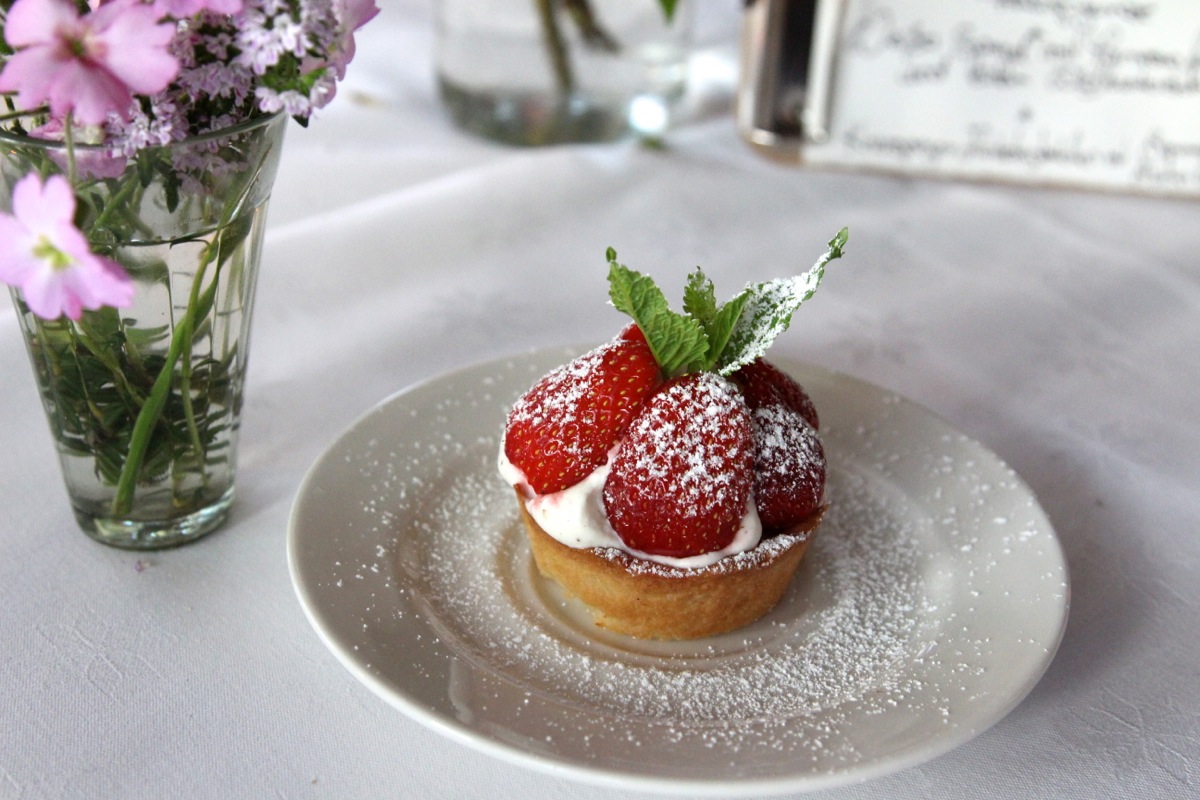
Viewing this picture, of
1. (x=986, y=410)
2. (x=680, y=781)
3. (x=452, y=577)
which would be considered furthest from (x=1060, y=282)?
(x=680, y=781)

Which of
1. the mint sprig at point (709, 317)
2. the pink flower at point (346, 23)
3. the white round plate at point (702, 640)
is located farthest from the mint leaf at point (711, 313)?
the pink flower at point (346, 23)

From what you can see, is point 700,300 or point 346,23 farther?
point 700,300

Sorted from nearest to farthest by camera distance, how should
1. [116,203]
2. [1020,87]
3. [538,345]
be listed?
[116,203] → [538,345] → [1020,87]

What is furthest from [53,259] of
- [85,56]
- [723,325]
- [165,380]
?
[723,325]

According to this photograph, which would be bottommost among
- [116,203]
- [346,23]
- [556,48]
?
[556,48]

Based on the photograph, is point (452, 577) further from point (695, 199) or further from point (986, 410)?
point (695, 199)

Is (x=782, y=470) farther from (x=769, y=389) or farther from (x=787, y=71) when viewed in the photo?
(x=787, y=71)

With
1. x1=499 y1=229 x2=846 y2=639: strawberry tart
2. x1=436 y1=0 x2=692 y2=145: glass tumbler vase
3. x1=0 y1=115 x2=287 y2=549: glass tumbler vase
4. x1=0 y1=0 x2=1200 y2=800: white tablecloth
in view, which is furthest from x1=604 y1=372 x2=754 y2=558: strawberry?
x1=436 y1=0 x2=692 y2=145: glass tumbler vase
